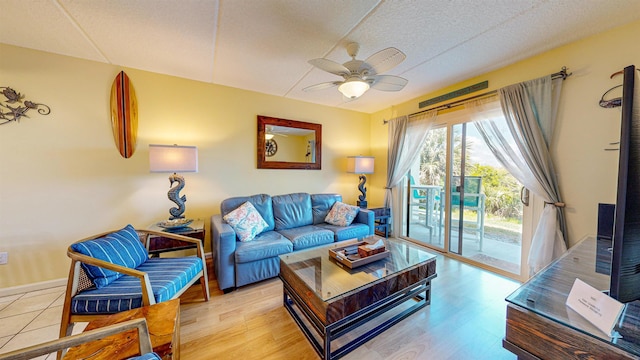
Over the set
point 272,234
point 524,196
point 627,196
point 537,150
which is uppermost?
point 537,150

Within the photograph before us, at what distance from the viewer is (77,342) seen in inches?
30.9

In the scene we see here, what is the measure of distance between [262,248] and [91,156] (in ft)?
7.02

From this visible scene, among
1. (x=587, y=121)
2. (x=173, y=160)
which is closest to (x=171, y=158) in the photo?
(x=173, y=160)

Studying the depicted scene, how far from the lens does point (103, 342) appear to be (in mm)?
987

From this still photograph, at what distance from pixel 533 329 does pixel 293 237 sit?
2.08 m

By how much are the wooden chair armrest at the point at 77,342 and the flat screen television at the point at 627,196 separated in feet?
5.55

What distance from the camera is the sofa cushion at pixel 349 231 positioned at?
111 inches

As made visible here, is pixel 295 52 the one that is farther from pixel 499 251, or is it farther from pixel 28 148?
pixel 499 251

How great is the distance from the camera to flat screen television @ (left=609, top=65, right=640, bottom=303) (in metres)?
0.63

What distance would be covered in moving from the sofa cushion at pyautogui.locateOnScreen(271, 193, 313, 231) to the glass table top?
3.22ft

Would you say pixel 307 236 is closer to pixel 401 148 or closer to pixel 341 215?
pixel 341 215

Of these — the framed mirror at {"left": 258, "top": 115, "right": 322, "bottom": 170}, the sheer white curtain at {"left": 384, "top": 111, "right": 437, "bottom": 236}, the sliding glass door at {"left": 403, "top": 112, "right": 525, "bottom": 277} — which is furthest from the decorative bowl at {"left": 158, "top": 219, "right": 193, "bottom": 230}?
the sliding glass door at {"left": 403, "top": 112, "right": 525, "bottom": 277}

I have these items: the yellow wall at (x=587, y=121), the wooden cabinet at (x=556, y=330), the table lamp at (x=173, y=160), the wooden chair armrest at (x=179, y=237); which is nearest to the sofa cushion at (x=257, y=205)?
the table lamp at (x=173, y=160)

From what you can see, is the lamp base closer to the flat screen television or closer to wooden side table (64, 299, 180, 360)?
wooden side table (64, 299, 180, 360)
